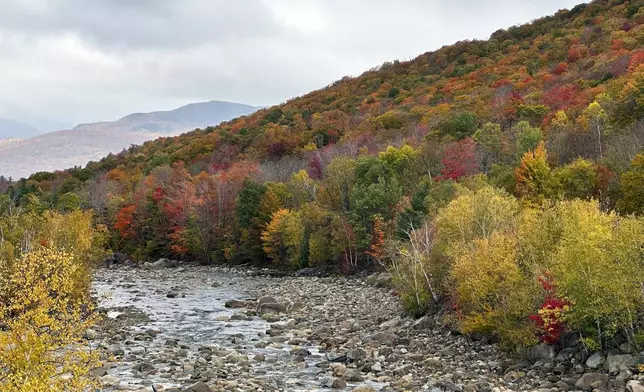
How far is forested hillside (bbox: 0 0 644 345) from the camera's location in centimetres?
2584

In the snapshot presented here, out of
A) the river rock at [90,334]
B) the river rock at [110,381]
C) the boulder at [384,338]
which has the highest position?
the river rock at [90,334]

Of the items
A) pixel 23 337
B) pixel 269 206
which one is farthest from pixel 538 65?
pixel 23 337

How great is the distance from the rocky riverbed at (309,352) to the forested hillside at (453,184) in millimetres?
1779

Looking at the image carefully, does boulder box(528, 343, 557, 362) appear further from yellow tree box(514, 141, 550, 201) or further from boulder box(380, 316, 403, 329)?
yellow tree box(514, 141, 550, 201)

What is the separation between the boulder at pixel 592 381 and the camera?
20.9 m

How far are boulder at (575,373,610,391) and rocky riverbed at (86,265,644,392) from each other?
0.04 m

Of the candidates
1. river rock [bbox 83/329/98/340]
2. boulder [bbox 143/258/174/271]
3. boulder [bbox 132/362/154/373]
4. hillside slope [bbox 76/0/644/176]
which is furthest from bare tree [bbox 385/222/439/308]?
boulder [bbox 143/258/174/271]

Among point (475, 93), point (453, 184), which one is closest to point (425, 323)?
point (453, 184)

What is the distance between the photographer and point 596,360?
22.6m

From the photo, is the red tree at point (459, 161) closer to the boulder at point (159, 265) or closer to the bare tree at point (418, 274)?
the bare tree at point (418, 274)

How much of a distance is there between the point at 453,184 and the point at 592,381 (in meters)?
33.6

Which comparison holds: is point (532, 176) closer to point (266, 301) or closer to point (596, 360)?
point (266, 301)

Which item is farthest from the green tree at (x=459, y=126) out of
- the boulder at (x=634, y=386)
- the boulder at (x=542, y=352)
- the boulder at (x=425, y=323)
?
the boulder at (x=634, y=386)

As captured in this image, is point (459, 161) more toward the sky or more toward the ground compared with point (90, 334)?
more toward the sky
